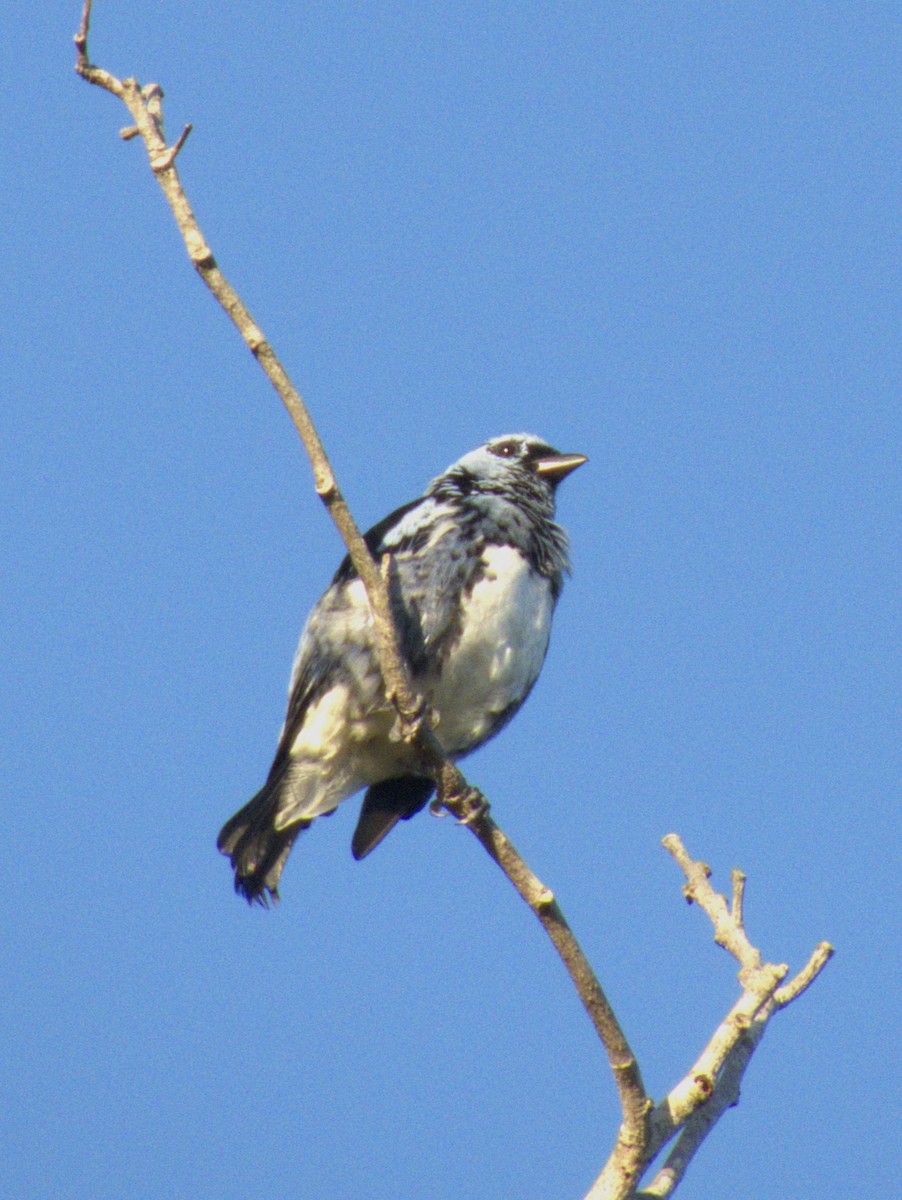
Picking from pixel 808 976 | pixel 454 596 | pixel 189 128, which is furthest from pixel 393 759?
pixel 189 128

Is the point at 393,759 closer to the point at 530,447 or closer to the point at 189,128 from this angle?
the point at 530,447

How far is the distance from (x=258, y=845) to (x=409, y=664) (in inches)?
33.2

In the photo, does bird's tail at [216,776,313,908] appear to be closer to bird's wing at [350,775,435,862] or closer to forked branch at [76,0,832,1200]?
bird's wing at [350,775,435,862]

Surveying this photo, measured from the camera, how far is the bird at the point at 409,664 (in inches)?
215

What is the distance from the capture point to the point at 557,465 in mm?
6535

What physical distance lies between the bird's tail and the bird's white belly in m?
0.65

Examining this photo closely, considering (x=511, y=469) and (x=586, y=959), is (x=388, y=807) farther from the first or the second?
(x=586, y=959)

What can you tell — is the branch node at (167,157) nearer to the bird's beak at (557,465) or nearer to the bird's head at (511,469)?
the bird's head at (511,469)

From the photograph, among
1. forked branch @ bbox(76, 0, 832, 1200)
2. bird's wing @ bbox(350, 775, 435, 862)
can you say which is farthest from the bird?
forked branch @ bbox(76, 0, 832, 1200)

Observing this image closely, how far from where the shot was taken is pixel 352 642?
17.9 ft

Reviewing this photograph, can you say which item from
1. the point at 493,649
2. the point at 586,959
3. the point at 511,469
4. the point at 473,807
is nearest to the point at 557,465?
the point at 511,469

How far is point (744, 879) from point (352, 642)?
1.86 m

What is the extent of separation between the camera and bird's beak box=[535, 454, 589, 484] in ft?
21.4

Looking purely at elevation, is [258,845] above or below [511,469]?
below
